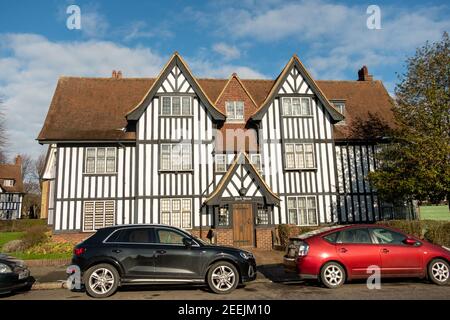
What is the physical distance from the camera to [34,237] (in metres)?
16.0

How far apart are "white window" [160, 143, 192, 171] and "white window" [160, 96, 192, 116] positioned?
1.82 metres

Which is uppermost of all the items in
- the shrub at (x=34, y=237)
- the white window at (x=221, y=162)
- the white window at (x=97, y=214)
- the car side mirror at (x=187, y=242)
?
the white window at (x=221, y=162)

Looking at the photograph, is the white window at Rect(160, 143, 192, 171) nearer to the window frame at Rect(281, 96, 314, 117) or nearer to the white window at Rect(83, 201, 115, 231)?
the white window at Rect(83, 201, 115, 231)

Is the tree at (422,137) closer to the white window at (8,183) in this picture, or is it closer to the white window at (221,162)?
the white window at (221,162)

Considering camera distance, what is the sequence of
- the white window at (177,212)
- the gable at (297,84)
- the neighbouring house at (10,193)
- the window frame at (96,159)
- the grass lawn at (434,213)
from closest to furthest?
the white window at (177,212) < the window frame at (96,159) < the gable at (297,84) < the grass lawn at (434,213) < the neighbouring house at (10,193)

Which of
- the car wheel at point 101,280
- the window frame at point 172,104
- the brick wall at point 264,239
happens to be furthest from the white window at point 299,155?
the car wheel at point 101,280

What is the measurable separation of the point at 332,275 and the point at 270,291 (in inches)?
66.3

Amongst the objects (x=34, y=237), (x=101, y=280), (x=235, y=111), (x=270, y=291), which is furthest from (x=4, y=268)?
(x=235, y=111)

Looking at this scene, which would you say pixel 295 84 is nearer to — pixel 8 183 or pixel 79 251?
pixel 79 251

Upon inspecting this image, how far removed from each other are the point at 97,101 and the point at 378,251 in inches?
718

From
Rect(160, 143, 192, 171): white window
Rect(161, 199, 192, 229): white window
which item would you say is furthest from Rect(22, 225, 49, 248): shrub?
Rect(160, 143, 192, 171): white window

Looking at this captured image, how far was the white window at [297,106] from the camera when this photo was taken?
1950 cm

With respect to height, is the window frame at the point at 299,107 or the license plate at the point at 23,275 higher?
the window frame at the point at 299,107
